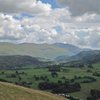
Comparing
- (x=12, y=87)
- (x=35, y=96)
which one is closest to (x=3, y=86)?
(x=12, y=87)

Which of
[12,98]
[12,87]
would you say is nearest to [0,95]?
[12,98]

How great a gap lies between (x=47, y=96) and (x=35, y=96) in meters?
5.18

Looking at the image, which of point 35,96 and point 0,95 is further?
point 35,96

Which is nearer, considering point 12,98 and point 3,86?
point 12,98

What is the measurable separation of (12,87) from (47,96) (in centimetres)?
1221

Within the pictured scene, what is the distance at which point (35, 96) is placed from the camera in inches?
4124

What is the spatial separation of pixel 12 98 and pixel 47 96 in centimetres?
1433

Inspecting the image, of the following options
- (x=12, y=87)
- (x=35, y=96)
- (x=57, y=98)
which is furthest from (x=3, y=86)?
(x=57, y=98)

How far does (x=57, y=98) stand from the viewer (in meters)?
110

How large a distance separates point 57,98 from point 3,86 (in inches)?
746

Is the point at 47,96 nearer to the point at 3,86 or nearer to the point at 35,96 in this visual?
the point at 35,96

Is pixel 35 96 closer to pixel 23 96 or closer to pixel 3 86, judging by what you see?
pixel 23 96

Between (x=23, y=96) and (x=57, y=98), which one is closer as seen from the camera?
(x=23, y=96)

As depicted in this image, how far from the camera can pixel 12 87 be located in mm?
108250
